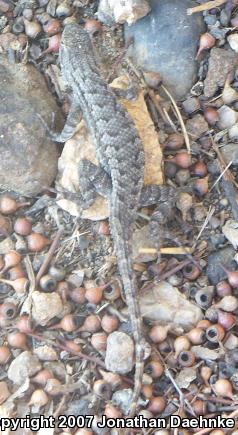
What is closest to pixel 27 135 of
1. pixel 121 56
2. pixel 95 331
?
pixel 121 56

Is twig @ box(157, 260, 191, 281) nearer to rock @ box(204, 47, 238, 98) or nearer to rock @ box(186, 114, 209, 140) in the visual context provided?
rock @ box(186, 114, 209, 140)

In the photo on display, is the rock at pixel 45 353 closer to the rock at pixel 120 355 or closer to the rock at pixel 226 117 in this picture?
the rock at pixel 120 355

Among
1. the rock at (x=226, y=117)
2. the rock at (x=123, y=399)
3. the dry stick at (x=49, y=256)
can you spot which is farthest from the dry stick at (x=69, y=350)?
the rock at (x=226, y=117)

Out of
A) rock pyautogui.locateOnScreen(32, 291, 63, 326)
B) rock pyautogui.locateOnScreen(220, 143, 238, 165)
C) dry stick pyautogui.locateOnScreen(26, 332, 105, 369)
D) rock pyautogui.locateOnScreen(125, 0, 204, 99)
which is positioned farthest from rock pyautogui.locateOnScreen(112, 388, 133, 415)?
rock pyautogui.locateOnScreen(125, 0, 204, 99)

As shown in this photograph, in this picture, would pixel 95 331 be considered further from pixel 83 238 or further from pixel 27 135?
pixel 27 135

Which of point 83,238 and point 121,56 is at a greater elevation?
point 121,56
